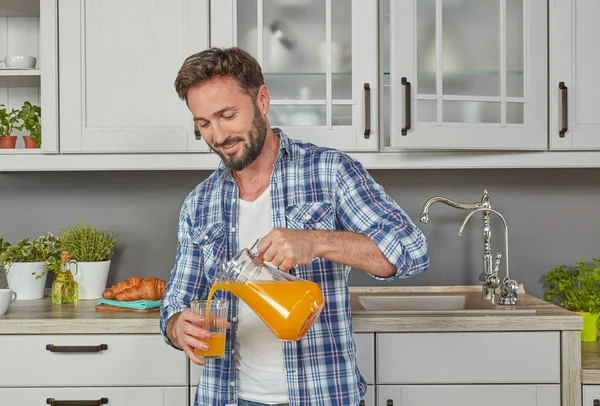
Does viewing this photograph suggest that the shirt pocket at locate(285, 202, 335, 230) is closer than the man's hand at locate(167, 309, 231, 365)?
No

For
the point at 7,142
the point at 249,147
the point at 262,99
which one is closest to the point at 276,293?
the point at 249,147

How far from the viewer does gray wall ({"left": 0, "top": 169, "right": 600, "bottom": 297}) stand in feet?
8.92

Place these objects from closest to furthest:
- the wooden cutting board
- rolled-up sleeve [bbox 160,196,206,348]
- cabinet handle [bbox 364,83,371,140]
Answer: rolled-up sleeve [bbox 160,196,206,348] → the wooden cutting board → cabinet handle [bbox 364,83,371,140]

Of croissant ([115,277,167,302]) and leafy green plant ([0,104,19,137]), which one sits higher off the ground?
leafy green plant ([0,104,19,137])

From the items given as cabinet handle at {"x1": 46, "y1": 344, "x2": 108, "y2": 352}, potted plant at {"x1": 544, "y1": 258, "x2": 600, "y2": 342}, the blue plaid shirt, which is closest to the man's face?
the blue plaid shirt

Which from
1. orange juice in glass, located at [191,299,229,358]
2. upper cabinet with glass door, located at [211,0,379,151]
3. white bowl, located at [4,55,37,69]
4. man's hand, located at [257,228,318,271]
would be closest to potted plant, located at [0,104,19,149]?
white bowl, located at [4,55,37,69]

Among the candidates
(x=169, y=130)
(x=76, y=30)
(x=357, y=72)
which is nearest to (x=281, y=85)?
(x=357, y=72)

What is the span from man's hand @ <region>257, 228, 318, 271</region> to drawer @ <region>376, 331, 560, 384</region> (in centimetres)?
91

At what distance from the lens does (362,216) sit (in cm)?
146

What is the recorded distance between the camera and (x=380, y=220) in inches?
55.5

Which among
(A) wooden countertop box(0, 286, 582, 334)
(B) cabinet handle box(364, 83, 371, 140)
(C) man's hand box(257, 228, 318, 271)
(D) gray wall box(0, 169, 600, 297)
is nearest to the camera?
(C) man's hand box(257, 228, 318, 271)

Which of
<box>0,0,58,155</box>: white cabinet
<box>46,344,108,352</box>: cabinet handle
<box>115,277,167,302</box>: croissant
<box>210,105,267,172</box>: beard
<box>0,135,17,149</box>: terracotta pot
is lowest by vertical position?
<box>46,344,108,352</box>: cabinet handle

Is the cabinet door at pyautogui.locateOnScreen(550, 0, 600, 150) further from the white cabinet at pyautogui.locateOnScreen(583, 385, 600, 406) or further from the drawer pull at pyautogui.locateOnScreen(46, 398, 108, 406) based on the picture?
the drawer pull at pyautogui.locateOnScreen(46, 398, 108, 406)

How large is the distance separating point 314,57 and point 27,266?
4.07ft
